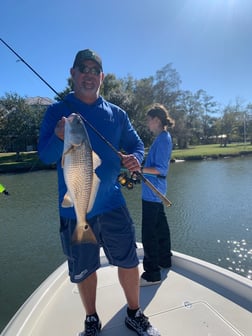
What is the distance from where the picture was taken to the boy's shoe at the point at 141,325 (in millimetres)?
2371

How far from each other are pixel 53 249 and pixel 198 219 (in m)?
4.06

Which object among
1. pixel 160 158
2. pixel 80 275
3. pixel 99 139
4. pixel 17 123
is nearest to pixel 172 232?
pixel 160 158

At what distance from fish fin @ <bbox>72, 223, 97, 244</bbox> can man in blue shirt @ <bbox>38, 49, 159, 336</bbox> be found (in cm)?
16

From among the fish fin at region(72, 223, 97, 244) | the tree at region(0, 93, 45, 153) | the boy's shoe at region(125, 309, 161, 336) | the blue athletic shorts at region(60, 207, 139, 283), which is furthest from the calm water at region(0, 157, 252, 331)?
the tree at region(0, 93, 45, 153)

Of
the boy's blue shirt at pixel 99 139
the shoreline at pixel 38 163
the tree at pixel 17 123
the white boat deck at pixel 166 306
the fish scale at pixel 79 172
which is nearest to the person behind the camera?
the fish scale at pixel 79 172

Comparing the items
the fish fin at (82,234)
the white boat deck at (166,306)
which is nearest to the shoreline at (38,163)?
the white boat deck at (166,306)

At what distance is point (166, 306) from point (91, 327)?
0.72 m

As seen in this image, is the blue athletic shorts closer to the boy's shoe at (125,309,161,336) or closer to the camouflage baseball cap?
the boy's shoe at (125,309,161,336)

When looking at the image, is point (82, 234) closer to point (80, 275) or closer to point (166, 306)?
point (80, 275)

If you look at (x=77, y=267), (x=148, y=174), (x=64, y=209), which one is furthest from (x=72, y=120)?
(x=148, y=174)

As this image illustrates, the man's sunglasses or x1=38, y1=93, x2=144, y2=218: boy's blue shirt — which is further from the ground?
the man's sunglasses

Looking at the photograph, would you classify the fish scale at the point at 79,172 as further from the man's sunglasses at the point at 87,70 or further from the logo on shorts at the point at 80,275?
the man's sunglasses at the point at 87,70

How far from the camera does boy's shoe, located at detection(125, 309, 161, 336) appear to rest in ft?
7.78

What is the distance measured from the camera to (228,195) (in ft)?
40.3
